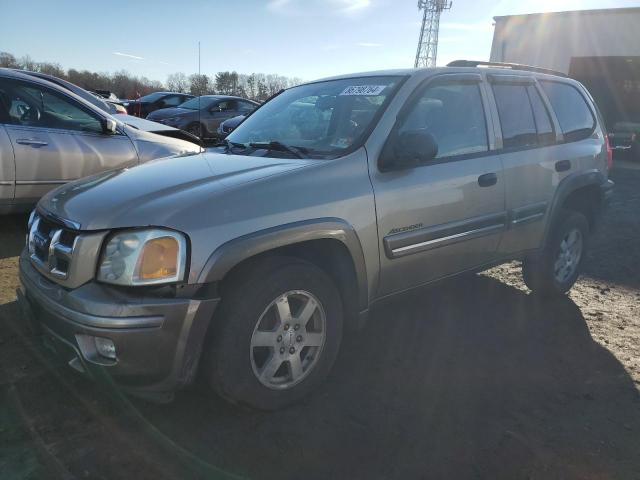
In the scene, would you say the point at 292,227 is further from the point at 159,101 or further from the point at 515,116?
the point at 159,101

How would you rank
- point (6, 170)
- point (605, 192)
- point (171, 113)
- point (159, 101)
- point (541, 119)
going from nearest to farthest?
point (541, 119)
point (605, 192)
point (6, 170)
point (171, 113)
point (159, 101)

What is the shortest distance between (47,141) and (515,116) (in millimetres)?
4397

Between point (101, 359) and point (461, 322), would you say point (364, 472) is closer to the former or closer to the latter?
point (101, 359)

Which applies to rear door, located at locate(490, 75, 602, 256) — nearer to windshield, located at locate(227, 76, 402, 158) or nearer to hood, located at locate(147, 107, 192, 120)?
windshield, located at locate(227, 76, 402, 158)

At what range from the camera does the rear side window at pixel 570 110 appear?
4270 millimetres

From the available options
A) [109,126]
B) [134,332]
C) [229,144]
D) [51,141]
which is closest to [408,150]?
[229,144]

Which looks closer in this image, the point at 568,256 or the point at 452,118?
the point at 452,118

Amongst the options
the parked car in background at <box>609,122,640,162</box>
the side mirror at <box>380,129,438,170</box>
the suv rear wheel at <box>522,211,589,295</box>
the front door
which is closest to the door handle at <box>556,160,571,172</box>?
the suv rear wheel at <box>522,211,589,295</box>

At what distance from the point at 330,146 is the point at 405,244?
28.8 inches

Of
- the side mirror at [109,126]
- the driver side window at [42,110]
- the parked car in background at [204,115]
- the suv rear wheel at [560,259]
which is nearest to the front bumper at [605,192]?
the suv rear wheel at [560,259]

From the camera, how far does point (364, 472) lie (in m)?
2.29

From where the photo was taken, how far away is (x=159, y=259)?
7.34ft

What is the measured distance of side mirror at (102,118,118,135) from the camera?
5500 mm

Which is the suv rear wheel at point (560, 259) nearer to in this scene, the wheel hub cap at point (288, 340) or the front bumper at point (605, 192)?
the front bumper at point (605, 192)
